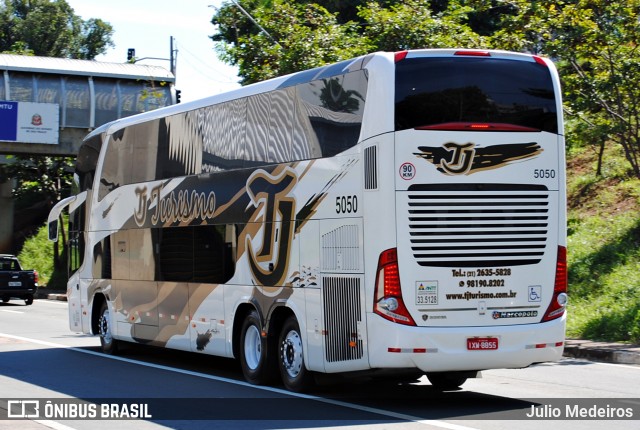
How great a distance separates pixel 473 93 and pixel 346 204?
6.09 ft

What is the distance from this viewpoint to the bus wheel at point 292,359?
12961 mm

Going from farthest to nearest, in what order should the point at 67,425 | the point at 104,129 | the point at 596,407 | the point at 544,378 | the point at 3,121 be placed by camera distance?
1. the point at 3,121
2. the point at 104,129
3. the point at 544,378
4. the point at 596,407
5. the point at 67,425

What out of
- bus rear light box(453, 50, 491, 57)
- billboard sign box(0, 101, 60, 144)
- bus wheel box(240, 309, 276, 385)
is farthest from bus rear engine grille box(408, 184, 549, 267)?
billboard sign box(0, 101, 60, 144)

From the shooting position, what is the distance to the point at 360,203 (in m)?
11.7

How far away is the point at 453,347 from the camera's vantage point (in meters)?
11.2

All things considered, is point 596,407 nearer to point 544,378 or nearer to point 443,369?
point 443,369

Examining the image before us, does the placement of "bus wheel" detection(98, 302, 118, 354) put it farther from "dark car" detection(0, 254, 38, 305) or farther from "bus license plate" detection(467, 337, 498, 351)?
"dark car" detection(0, 254, 38, 305)

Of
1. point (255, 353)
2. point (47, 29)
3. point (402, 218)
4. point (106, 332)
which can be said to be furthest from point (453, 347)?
point (47, 29)

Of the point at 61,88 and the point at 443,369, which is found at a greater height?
the point at 61,88

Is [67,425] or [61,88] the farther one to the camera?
[61,88]

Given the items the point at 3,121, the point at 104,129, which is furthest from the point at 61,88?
the point at 104,129

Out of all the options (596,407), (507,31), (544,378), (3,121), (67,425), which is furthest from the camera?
(3,121)

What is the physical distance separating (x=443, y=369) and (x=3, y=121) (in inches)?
1429

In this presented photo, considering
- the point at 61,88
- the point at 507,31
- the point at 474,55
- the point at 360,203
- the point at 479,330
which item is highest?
the point at 61,88
